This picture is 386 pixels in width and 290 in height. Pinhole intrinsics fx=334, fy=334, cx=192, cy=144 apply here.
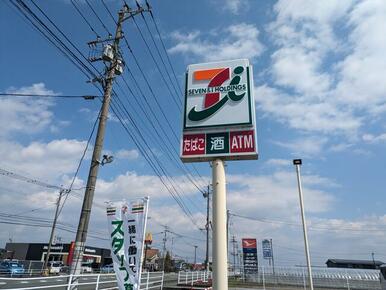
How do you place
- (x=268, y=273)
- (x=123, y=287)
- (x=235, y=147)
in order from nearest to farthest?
(x=235, y=147), (x=123, y=287), (x=268, y=273)

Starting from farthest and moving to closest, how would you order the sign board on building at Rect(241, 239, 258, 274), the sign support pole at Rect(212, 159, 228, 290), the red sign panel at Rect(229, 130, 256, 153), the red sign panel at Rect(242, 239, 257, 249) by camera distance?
the red sign panel at Rect(242, 239, 257, 249), the sign board on building at Rect(241, 239, 258, 274), the red sign panel at Rect(229, 130, 256, 153), the sign support pole at Rect(212, 159, 228, 290)

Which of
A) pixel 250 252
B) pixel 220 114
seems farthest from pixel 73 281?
pixel 250 252

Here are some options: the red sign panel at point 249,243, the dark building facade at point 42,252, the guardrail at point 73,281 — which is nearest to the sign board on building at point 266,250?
the red sign panel at point 249,243

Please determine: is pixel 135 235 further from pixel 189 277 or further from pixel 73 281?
pixel 189 277

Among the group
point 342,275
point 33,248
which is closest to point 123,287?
point 342,275

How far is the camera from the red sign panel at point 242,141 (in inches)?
223

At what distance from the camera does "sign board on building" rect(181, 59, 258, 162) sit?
18.8 ft

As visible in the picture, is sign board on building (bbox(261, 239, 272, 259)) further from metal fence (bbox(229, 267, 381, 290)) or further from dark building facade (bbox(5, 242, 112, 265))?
dark building facade (bbox(5, 242, 112, 265))

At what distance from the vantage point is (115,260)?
763 centimetres

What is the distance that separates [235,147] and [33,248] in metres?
70.5

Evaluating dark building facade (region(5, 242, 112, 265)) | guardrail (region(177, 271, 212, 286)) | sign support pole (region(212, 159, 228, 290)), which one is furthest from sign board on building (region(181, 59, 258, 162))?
dark building facade (region(5, 242, 112, 265))

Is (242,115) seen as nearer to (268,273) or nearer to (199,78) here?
(199,78)

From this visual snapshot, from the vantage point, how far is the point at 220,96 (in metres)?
6.10

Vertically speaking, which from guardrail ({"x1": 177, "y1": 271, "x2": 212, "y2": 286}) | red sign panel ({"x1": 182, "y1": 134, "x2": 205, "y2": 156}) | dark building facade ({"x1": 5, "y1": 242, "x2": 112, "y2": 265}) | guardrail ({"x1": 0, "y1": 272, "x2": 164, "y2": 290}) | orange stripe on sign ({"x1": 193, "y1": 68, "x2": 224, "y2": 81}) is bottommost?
guardrail ({"x1": 0, "y1": 272, "x2": 164, "y2": 290})
